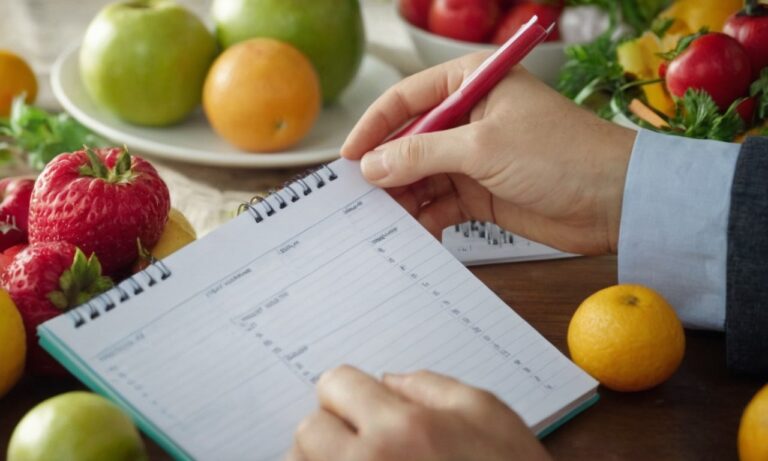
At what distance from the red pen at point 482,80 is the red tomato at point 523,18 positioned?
604mm

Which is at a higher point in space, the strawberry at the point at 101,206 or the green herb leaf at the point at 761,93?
the green herb leaf at the point at 761,93

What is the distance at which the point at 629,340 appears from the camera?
615mm

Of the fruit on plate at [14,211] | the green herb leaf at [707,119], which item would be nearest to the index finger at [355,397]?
the fruit on plate at [14,211]

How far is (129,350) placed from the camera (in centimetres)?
57

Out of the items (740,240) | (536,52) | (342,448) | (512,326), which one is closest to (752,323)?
(740,240)

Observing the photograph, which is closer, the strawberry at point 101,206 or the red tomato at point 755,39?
the strawberry at point 101,206

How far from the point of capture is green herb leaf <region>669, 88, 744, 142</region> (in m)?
0.82

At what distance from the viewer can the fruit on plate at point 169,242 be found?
668 mm

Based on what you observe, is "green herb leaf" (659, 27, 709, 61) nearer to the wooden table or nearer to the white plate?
the wooden table

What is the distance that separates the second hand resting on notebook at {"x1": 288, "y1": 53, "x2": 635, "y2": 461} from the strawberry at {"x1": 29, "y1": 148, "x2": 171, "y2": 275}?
0.15m

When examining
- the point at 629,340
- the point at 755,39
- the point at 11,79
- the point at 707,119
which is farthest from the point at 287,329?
the point at 11,79

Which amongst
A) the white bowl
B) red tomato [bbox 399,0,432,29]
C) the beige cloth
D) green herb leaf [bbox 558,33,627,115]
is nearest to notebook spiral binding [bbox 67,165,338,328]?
the beige cloth

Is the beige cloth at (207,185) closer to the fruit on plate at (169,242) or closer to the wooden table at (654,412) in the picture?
the fruit on plate at (169,242)

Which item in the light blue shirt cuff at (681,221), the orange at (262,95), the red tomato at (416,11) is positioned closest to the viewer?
the light blue shirt cuff at (681,221)
